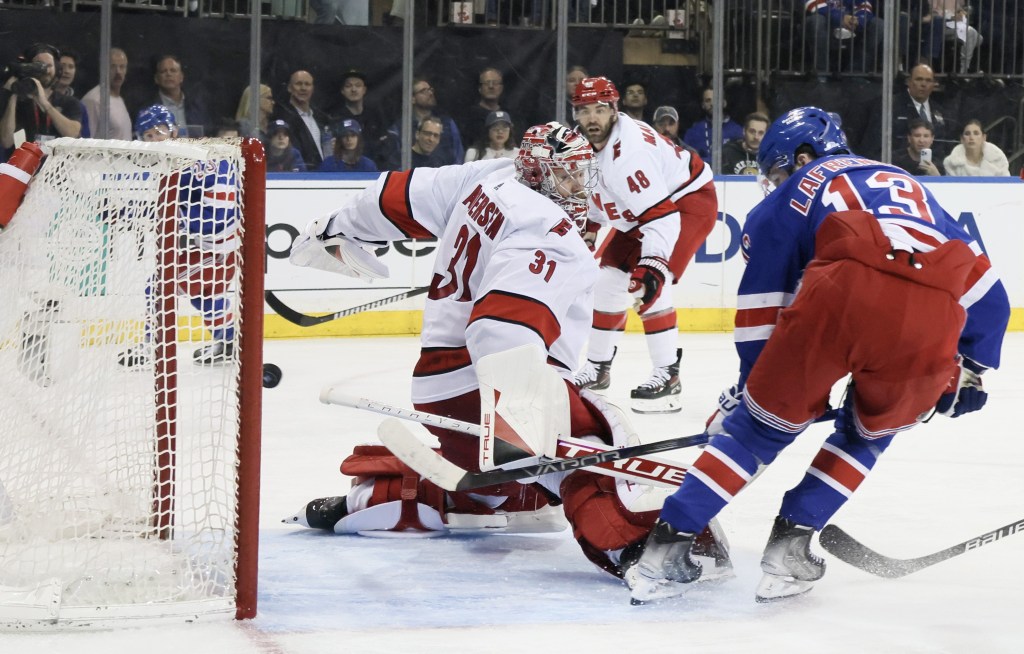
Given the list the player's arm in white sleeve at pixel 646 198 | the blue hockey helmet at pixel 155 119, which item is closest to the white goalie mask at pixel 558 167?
the player's arm in white sleeve at pixel 646 198

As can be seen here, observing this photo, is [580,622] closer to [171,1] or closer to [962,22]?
[171,1]

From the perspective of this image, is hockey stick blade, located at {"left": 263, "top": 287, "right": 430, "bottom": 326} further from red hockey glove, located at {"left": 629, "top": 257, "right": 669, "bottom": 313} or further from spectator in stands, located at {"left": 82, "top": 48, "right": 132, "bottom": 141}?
spectator in stands, located at {"left": 82, "top": 48, "right": 132, "bottom": 141}

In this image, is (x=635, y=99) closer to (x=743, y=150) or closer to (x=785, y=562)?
(x=743, y=150)

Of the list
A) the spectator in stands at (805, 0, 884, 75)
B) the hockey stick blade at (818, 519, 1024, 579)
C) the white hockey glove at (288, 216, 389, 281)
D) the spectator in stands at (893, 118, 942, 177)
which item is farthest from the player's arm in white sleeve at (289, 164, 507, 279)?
the spectator in stands at (893, 118, 942, 177)

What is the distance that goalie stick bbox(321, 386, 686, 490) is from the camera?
2867 mm

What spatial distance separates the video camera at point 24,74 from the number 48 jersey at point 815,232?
4.64 meters

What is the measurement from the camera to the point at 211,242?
8.80 ft

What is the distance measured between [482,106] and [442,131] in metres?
0.24

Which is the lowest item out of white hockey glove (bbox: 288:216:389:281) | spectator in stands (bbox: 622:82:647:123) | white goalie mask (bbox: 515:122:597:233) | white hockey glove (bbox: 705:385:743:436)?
white hockey glove (bbox: 705:385:743:436)

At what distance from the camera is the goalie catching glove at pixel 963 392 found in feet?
9.14

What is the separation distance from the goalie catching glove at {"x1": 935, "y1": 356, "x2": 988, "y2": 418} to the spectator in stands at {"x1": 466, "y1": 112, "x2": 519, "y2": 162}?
463 centimetres

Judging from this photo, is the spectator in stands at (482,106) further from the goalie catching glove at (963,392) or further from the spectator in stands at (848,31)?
the goalie catching glove at (963,392)

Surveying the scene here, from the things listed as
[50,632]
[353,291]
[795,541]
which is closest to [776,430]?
[795,541]

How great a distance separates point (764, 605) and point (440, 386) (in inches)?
33.8
